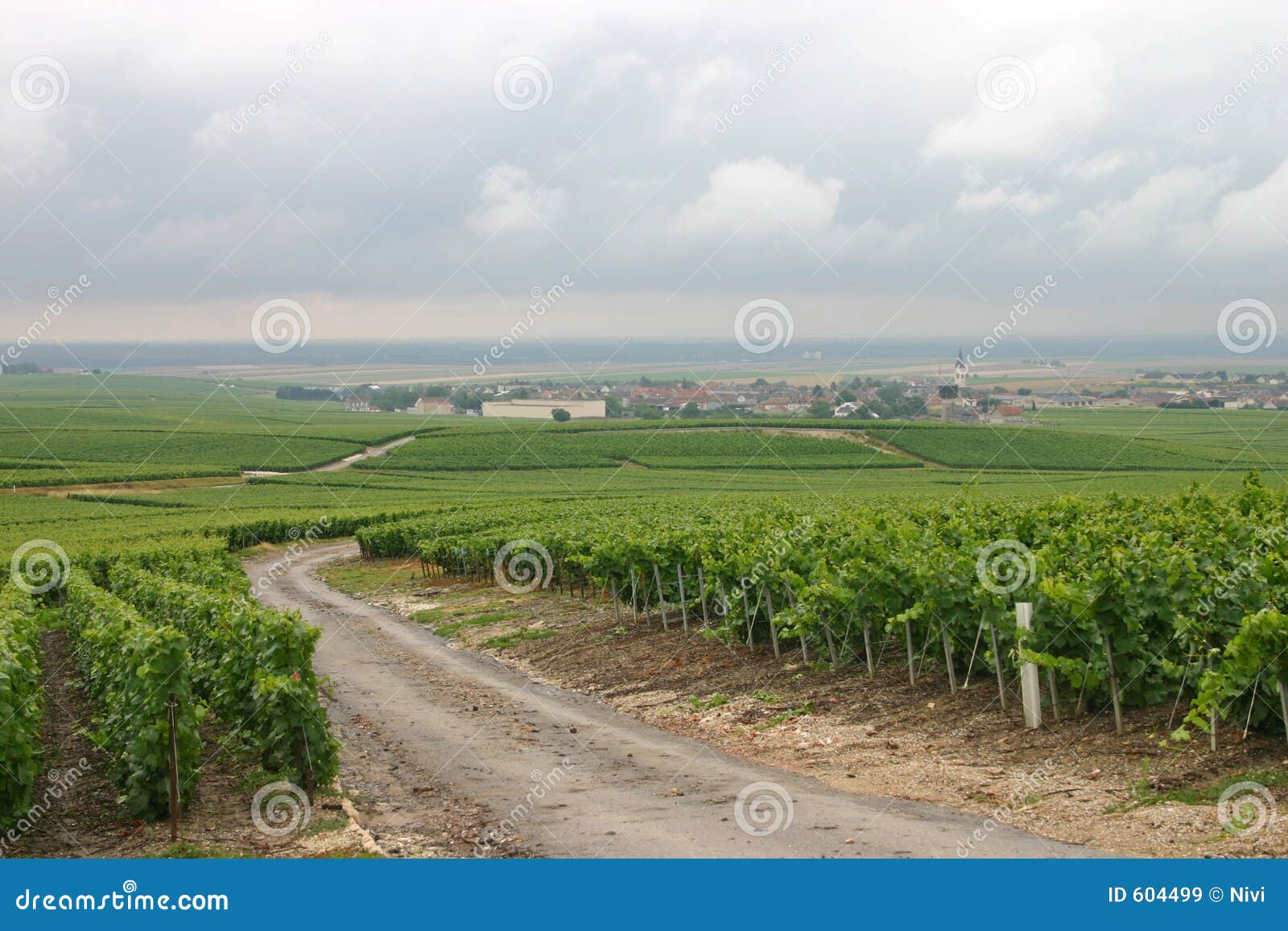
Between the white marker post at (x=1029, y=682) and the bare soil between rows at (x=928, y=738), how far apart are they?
0.48 ft

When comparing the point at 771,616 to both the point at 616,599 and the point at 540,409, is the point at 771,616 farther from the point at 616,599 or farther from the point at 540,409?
the point at 540,409

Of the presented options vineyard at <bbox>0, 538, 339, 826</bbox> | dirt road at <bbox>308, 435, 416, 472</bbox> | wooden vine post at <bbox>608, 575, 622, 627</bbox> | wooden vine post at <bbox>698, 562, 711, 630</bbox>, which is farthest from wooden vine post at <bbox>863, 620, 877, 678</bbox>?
dirt road at <bbox>308, 435, 416, 472</bbox>

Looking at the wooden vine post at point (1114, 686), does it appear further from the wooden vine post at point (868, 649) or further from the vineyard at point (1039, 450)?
the vineyard at point (1039, 450)

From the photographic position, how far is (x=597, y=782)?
11.1 metres

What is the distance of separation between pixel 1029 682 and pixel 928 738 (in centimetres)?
127

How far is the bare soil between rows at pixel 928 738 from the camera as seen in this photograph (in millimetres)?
8562

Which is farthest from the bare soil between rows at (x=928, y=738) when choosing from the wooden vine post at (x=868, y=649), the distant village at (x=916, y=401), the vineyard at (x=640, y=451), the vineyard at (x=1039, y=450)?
the distant village at (x=916, y=401)

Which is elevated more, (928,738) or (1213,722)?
(1213,722)

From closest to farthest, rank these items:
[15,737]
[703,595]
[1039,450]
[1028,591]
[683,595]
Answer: [15,737], [1028,591], [703,595], [683,595], [1039,450]

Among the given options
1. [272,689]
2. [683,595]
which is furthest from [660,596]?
[272,689]

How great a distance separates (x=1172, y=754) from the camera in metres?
9.63

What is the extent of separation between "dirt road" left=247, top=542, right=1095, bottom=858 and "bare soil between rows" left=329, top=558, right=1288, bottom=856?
44cm

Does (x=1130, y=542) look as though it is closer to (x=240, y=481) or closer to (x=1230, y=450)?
(x=240, y=481)

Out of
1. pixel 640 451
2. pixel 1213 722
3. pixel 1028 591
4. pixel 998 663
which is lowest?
pixel 1213 722
